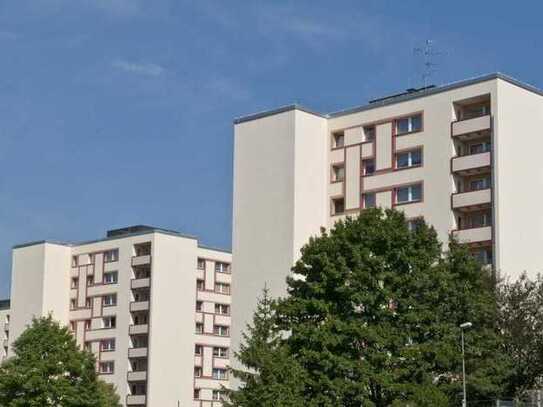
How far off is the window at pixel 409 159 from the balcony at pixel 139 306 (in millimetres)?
43370

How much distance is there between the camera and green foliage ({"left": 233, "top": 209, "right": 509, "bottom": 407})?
2403 inches

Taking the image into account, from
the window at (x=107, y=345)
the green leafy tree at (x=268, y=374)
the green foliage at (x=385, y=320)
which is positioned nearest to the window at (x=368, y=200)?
the green foliage at (x=385, y=320)

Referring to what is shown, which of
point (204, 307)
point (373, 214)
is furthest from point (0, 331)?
point (373, 214)

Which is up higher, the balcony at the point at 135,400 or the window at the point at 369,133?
the window at the point at 369,133

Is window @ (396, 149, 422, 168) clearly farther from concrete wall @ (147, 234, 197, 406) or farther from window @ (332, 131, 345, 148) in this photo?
concrete wall @ (147, 234, 197, 406)

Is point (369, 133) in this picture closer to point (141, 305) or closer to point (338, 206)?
point (338, 206)

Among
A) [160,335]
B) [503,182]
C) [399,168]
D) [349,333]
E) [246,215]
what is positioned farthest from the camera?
[160,335]

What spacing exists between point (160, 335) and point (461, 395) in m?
61.9

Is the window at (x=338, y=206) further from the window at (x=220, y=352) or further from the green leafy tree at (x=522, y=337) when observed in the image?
the window at (x=220, y=352)

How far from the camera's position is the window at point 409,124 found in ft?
285

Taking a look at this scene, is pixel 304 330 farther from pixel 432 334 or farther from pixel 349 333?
pixel 432 334

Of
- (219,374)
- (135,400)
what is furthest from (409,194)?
(219,374)

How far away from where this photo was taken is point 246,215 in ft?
305

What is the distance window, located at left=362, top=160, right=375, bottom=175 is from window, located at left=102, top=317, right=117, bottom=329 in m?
→ 44.7
